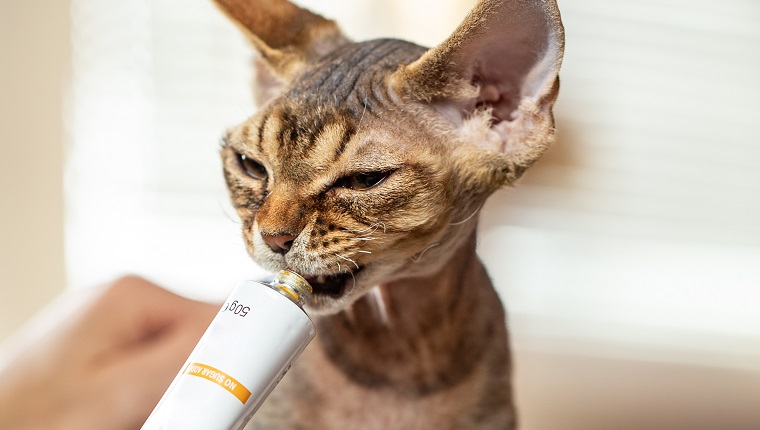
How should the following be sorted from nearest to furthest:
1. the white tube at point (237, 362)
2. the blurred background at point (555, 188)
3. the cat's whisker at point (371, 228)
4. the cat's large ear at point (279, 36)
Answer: the white tube at point (237, 362) → the cat's whisker at point (371, 228) → the cat's large ear at point (279, 36) → the blurred background at point (555, 188)

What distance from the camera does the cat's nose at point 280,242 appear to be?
563 millimetres

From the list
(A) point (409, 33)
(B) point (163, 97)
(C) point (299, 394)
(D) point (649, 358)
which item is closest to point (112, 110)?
(B) point (163, 97)

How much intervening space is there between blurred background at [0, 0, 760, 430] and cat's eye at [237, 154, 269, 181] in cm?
32

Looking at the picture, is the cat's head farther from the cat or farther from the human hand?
the human hand

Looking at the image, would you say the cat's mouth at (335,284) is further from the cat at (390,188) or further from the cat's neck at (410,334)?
the cat's neck at (410,334)

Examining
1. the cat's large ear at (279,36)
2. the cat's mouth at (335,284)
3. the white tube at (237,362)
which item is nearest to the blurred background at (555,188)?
the cat's large ear at (279,36)

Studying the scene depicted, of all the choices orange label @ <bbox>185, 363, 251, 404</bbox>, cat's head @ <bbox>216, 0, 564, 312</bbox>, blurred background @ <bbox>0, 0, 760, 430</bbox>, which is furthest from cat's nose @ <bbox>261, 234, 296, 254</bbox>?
blurred background @ <bbox>0, 0, 760, 430</bbox>

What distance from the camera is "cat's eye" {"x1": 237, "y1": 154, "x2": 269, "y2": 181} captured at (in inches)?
25.0

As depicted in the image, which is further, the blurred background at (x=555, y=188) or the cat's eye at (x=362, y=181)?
the blurred background at (x=555, y=188)

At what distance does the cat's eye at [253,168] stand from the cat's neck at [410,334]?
0.19 meters

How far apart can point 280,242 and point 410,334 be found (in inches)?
9.8

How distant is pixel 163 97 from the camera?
1.31 metres

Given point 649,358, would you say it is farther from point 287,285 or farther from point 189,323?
point 287,285

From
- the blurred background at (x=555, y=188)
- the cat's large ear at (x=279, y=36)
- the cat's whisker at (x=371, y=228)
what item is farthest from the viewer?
the blurred background at (x=555, y=188)
